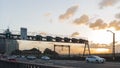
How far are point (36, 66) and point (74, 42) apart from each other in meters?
99.9

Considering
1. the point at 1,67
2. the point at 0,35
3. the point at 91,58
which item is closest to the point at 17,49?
the point at 0,35

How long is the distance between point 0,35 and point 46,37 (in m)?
15.1

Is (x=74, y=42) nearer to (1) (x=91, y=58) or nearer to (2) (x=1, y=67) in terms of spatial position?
(1) (x=91, y=58)

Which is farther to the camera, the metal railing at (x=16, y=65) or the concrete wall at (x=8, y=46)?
the concrete wall at (x=8, y=46)

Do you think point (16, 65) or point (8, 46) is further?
point (8, 46)

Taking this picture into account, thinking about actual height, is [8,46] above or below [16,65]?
above

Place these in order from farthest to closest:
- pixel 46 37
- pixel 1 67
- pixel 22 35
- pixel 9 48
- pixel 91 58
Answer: pixel 9 48 → pixel 46 37 → pixel 22 35 → pixel 91 58 → pixel 1 67

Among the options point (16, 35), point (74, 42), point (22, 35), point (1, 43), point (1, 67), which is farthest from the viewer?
point (1, 43)

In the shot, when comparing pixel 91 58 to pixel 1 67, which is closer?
pixel 1 67

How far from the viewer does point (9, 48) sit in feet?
576

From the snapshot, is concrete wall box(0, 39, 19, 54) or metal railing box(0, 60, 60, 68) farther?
concrete wall box(0, 39, 19, 54)

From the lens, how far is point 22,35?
89375mm

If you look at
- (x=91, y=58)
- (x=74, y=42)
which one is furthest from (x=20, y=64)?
(x=74, y=42)

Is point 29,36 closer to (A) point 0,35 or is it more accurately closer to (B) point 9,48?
(A) point 0,35
